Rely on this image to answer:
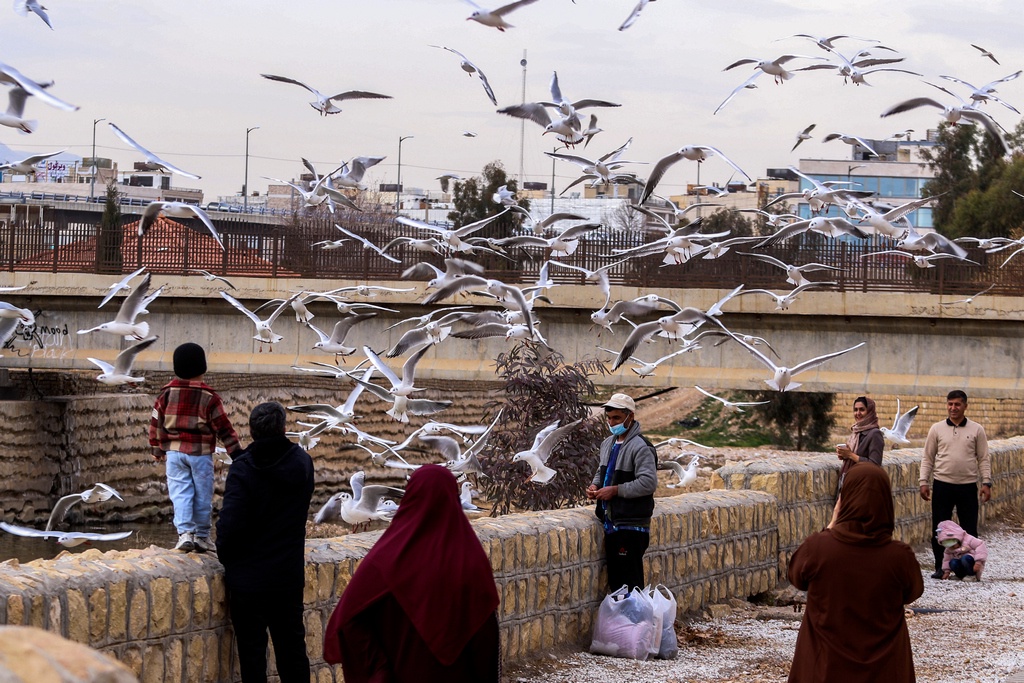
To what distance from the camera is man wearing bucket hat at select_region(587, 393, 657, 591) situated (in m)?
7.95

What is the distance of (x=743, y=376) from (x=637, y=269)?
217cm

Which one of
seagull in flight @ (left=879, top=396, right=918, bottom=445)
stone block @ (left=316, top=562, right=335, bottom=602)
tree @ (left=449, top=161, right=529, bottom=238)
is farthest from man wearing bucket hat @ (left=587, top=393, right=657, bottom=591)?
tree @ (left=449, top=161, right=529, bottom=238)

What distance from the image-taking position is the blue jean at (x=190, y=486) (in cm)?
593

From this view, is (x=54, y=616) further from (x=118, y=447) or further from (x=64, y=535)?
(x=118, y=447)

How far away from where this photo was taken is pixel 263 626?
5672 millimetres

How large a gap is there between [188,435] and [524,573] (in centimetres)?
234

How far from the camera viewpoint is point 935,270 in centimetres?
1867

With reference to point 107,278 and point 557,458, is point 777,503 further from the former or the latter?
point 107,278

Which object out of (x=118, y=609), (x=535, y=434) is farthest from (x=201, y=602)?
(x=535, y=434)

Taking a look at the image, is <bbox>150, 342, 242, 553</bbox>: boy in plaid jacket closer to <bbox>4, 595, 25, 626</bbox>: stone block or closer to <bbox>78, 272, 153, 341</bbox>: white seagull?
<bbox>4, 595, 25, 626</bbox>: stone block

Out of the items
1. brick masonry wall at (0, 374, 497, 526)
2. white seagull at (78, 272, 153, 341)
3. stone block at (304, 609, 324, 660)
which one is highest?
white seagull at (78, 272, 153, 341)

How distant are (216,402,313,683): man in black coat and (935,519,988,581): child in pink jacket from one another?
685 centimetres

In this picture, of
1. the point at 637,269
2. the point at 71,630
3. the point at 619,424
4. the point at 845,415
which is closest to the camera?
the point at 71,630

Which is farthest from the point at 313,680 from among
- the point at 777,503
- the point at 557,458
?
the point at 557,458
